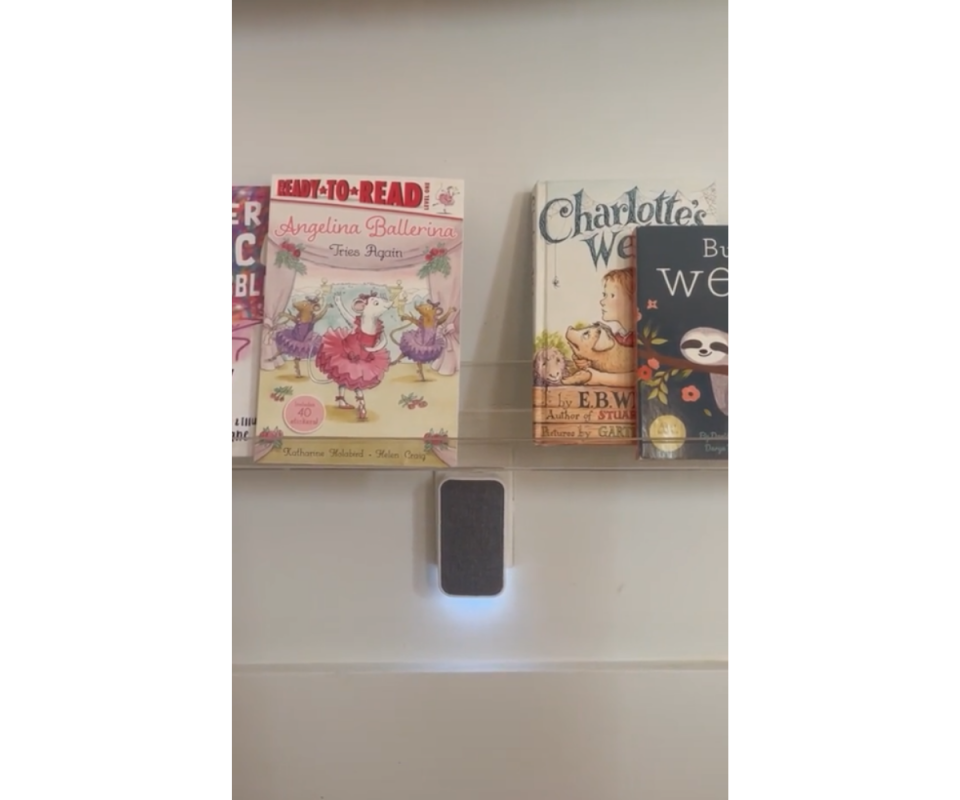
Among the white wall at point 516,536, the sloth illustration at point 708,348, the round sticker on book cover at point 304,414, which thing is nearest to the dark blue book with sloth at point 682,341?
the sloth illustration at point 708,348

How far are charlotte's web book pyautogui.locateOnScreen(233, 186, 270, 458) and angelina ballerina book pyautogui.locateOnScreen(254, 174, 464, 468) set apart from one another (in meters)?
0.02

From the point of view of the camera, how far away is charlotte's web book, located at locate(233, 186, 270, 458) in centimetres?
81

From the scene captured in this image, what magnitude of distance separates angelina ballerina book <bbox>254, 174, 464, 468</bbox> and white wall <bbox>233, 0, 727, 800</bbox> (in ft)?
0.22

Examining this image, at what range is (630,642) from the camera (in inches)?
33.8

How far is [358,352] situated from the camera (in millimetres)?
809

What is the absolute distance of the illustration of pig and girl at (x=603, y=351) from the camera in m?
0.80

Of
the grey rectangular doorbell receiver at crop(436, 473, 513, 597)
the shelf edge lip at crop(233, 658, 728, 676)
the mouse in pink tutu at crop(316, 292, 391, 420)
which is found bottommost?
the shelf edge lip at crop(233, 658, 728, 676)

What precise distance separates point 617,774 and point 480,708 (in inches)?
7.6

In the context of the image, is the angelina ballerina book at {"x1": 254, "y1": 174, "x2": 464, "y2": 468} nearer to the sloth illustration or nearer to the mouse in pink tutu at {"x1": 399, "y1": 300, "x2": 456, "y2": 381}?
the mouse in pink tutu at {"x1": 399, "y1": 300, "x2": 456, "y2": 381}

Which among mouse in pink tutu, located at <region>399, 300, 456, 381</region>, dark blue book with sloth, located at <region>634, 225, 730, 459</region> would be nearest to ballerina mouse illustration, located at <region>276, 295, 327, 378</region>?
mouse in pink tutu, located at <region>399, 300, 456, 381</region>

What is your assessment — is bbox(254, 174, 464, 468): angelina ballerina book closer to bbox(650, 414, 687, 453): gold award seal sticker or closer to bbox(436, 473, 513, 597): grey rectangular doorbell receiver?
bbox(436, 473, 513, 597): grey rectangular doorbell receiver

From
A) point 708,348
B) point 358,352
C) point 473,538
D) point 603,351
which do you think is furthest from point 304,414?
point 708,348

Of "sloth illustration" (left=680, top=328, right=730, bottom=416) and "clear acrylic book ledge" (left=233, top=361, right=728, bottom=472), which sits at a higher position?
"sloth illustration" (left=680, top=328, right=730, bottom=416)

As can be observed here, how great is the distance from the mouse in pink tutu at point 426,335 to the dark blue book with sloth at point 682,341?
9.4 inches
